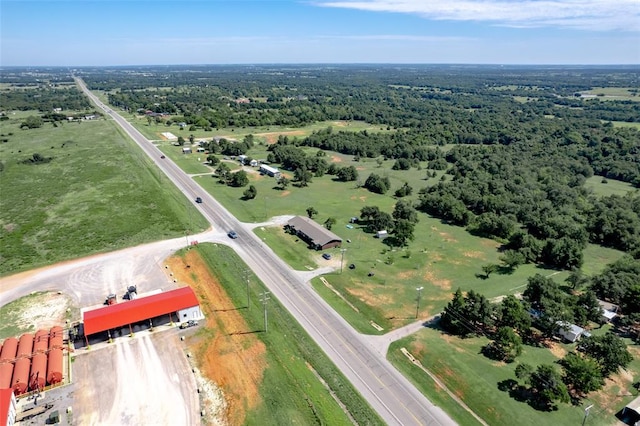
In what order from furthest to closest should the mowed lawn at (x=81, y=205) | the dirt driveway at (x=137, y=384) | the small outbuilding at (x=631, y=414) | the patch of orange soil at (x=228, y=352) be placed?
1. the mowed lawn at (x=81, y=205)
2. the patch of orange soil at (x=228, y=352)
3. the small outbuilding at (x=631, y=414)
4. the dirt driveway at (x=137, y=384)

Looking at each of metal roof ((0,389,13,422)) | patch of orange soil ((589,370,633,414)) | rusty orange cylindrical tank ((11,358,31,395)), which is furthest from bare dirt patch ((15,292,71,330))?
patch of orange soil ((589,370,633,414))

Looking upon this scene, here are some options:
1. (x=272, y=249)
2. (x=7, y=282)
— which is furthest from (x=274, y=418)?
(x=7, y=282)

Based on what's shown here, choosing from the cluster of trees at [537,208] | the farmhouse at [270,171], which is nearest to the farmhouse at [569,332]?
the cluster of trees at [537,208]

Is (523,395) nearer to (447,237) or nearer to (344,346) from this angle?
(344,346)

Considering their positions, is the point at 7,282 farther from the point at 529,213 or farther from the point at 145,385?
the point at 529,213

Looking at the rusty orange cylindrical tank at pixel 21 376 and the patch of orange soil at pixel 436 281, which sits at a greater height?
the rusty orange cylindrical tank at pixel 21 376

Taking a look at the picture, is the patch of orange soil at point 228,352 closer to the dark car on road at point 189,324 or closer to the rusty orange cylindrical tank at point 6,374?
the dark car on road at point 189,324
